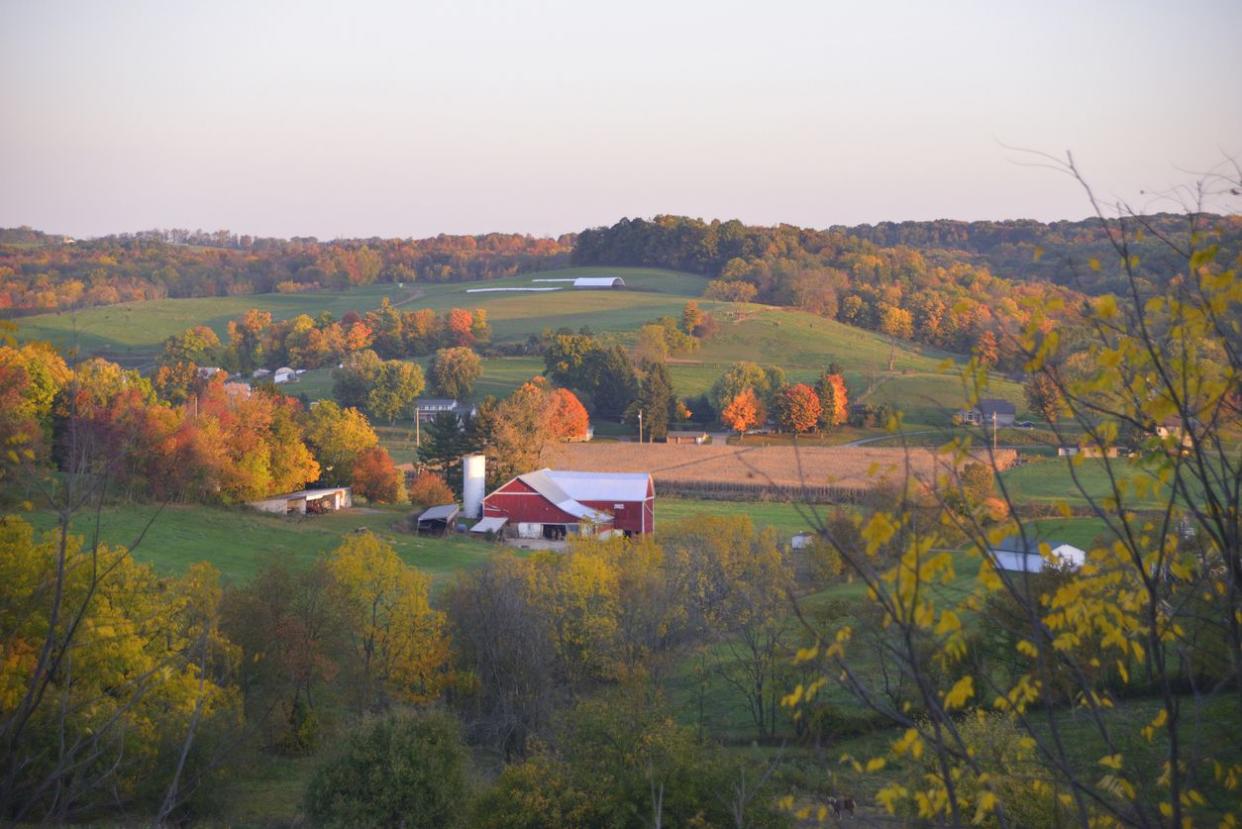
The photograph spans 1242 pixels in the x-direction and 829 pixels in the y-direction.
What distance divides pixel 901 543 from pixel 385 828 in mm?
13315

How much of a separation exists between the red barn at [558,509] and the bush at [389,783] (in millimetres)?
25546

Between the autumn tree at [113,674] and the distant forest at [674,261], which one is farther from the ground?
the distant forest at [674,261]

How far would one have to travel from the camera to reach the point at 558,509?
137 feet

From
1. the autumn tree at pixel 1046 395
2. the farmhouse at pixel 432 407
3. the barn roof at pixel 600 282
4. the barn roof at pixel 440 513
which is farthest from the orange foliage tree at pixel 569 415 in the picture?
the autumn tree at pixel 1046 395

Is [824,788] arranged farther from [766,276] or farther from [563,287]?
[563,287]

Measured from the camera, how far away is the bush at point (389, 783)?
14.8m

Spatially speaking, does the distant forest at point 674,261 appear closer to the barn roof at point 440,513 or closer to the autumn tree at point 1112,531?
the barn roof at point 440,513

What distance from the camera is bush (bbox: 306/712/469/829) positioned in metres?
14.8

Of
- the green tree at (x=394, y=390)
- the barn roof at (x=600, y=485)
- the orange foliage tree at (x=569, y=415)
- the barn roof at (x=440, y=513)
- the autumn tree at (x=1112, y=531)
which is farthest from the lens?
the green tree at (x=394, y=390)

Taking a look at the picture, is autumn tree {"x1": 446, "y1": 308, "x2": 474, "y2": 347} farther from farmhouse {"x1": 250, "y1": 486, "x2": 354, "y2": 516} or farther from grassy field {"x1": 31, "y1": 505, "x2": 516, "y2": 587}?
grassy field {"x1": 31, "y1": 505, "x2": 516, "y2": 587}

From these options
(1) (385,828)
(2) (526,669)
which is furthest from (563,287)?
(1) (385,828)

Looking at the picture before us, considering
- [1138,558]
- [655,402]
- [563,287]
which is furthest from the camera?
[563,287]

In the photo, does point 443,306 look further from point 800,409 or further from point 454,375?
point 800,409

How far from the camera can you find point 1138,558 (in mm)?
3438
